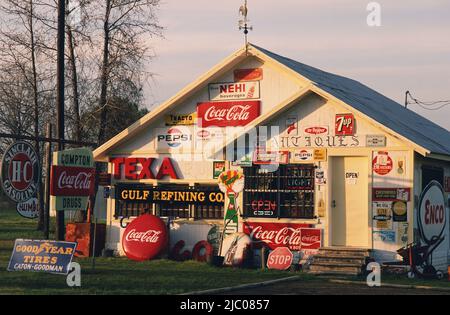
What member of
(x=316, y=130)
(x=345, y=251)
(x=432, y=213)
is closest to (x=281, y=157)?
(x=316, y=130)

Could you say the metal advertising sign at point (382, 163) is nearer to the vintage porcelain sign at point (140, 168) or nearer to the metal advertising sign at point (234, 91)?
the metal advertising sign at point (234, 91)

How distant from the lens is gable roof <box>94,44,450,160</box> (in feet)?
72.8

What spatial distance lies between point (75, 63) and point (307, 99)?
14.8m

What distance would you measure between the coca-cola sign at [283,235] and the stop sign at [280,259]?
13.9 inches

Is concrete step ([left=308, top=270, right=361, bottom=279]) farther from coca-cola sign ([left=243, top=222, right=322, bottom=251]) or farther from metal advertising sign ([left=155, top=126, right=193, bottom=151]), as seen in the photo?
metal advertising sign ([left=155, top=126, right=193, bottom=151])

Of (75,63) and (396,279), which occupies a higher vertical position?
(75,63)

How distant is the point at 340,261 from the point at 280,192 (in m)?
2.78

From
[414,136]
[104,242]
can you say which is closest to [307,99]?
[414,136]

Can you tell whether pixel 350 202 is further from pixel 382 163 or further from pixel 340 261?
pixel 340 261

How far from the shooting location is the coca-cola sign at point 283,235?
22328mm

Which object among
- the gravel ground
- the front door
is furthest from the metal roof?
the gravel ground

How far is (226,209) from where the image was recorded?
2359 cm

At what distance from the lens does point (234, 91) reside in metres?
24.4

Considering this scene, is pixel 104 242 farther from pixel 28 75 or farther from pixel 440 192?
pixel 28 75
